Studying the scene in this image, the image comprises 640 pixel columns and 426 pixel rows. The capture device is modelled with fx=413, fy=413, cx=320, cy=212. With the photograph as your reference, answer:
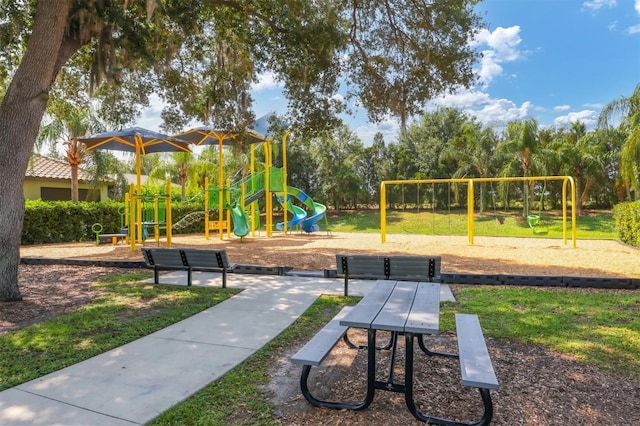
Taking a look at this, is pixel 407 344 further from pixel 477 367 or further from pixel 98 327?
pixel 98 327

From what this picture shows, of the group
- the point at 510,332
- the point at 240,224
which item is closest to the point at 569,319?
the point at 510,332

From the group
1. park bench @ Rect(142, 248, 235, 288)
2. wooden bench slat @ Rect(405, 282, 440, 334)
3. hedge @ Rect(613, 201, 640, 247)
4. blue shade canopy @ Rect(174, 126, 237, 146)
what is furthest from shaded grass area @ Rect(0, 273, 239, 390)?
hedge @ Rect(613, 201, 640, 247)

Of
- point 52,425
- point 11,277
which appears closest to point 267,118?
point 11,277

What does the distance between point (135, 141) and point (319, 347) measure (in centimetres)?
1243

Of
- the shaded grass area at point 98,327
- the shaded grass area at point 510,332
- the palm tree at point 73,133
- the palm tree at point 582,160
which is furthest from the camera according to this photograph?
the palm tree at point 582,160

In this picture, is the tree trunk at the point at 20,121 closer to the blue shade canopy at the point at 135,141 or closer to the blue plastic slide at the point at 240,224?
the blue shade canopy at the point at 135,141

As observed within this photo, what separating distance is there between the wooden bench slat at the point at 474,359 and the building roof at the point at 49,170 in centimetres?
2222

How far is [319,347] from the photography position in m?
2.87

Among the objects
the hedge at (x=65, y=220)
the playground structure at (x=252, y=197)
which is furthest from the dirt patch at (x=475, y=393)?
the hedge at (x=65, y=220)

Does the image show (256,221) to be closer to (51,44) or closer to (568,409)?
(51,44)

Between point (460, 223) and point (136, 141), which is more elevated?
point (136, 141)

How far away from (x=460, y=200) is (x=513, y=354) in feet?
94.9

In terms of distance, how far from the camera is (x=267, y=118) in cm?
1124

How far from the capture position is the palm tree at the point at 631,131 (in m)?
13.4
